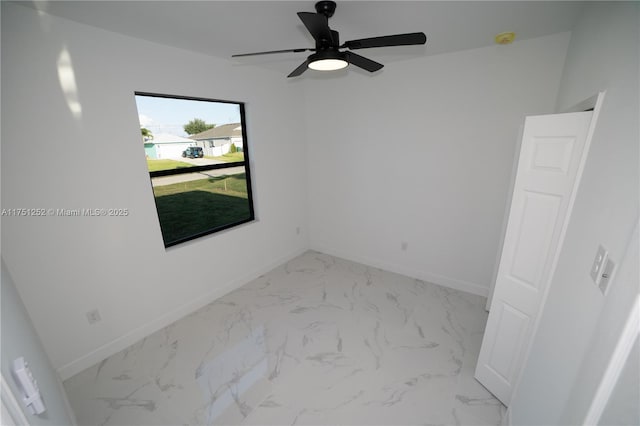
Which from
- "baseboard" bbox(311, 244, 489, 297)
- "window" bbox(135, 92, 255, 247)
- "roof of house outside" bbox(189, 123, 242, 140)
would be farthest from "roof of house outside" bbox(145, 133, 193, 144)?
"baseboard" bbox(311, 244, 489, 297)

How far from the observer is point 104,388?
196 centimetres

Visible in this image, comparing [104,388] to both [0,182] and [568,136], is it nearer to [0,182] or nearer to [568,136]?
[0,182]

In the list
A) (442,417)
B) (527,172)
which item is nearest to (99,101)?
(527,172)

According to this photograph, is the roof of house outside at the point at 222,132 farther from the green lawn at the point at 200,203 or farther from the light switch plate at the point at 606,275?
the light switch plate at the point at 606,275

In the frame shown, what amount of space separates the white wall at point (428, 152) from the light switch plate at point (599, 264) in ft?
6.22

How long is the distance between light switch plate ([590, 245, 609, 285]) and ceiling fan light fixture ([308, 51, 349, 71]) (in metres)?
1.63

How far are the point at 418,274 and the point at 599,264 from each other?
8.28 ft

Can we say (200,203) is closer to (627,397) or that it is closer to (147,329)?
(147,329)

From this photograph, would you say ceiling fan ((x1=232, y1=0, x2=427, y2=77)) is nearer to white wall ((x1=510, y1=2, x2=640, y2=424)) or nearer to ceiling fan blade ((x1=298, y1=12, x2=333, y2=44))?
ceiling fan blade ((x1=298, y1=12, x2=333, y2=44))

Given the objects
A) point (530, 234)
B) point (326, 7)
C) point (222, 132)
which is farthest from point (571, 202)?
point (222, 132)

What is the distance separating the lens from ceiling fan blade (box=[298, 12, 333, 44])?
1.39 m

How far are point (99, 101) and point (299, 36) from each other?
1.64 m

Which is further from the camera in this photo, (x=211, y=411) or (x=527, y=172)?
(x=211, y=411)

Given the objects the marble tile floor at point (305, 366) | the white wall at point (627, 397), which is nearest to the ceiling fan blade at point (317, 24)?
the white wall at point (627, 397)
